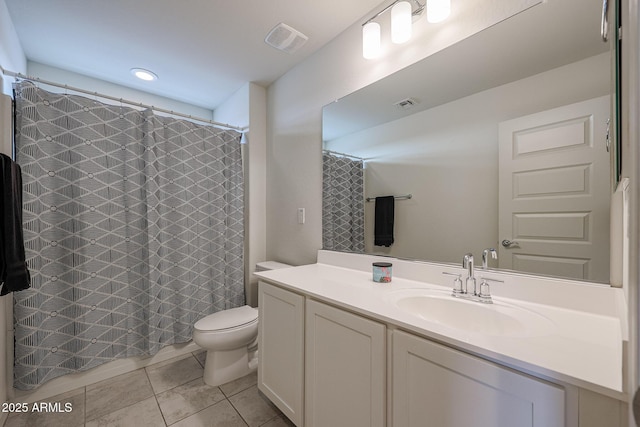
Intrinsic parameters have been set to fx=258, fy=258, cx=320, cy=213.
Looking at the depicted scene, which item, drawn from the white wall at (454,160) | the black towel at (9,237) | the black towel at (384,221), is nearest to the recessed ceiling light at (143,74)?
the black towel at (9,237)

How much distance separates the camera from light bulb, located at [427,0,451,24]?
3.85 feet

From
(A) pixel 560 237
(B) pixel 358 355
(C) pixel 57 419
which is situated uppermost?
(A) pixel 560 237

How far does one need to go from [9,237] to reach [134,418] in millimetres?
1123

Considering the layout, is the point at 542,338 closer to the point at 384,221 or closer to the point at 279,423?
the point at 384,221

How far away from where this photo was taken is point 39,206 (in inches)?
60.8

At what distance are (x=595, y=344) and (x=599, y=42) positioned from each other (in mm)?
978

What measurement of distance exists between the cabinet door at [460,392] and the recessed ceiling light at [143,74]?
2696mm

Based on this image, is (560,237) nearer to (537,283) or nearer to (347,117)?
(537,283)

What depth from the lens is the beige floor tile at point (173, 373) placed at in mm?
1710

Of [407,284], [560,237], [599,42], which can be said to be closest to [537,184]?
[560,237]

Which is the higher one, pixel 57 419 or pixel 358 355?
pixel 358 355

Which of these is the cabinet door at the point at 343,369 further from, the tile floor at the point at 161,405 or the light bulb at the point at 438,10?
the light bulb at the point at 438,10

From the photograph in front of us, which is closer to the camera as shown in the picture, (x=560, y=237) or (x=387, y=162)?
(x=560, y=237)

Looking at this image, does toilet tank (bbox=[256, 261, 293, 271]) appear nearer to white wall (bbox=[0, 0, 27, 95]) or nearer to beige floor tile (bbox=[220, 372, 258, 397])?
beige floor tile (bbox=[220, 372, 258, 397])
